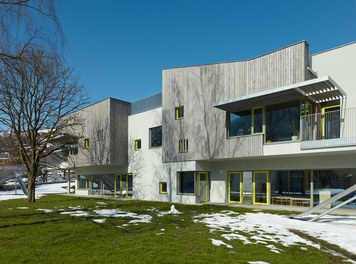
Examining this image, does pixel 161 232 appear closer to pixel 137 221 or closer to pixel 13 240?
pixel 137 221

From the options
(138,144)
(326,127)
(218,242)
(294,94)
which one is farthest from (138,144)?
(218,242)

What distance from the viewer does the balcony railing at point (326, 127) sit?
1285 cm

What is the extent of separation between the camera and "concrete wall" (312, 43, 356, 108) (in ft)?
44.5

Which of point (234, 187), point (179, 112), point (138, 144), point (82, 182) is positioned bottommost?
point (82, 182)

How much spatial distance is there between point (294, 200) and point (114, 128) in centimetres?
1459

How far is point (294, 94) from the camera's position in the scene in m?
13.5

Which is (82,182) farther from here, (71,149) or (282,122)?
(282,122)

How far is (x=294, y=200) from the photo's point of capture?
50.4 feet

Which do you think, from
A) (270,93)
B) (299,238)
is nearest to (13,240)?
(299,238)

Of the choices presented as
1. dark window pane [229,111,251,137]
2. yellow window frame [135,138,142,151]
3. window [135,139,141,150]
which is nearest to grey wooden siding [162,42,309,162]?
dark window pane [229,111,251,137]

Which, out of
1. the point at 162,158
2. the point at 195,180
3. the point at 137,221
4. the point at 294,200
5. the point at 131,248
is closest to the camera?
the point at 131,248

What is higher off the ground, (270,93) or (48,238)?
(270,93)

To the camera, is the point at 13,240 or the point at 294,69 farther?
the point at 294,69

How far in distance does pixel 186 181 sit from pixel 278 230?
1047 cm
